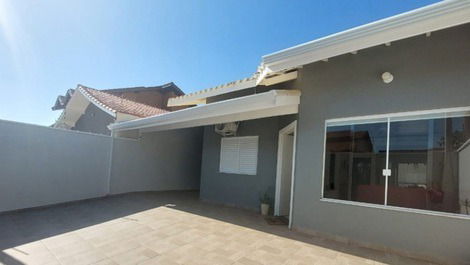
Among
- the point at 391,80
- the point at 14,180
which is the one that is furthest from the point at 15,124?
the point at 391,80

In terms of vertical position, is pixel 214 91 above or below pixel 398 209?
above

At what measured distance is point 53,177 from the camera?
936 cm

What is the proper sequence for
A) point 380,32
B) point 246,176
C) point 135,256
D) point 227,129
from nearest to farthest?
point 380,32 < point 135,256 < point 246,176 < point 227,129

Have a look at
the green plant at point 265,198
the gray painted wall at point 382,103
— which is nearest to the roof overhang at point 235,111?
the gray painted wall at point 382,103

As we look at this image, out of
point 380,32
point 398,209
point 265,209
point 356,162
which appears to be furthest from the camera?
point 265,209

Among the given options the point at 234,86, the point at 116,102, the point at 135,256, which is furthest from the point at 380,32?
the point at 116,102

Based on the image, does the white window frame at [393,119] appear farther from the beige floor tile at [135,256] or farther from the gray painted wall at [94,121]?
the gray painted wall at [94,121]

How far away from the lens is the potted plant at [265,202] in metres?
8.98

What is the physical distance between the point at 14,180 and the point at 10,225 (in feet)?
6.84

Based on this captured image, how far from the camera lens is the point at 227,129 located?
1081 centimetres

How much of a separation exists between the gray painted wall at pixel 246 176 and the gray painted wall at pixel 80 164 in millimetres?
3193

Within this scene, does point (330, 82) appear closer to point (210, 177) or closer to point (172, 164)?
point (210, 177)

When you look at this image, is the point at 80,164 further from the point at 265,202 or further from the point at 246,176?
the point at 265,202

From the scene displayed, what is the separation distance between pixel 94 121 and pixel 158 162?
4705 millimetres
